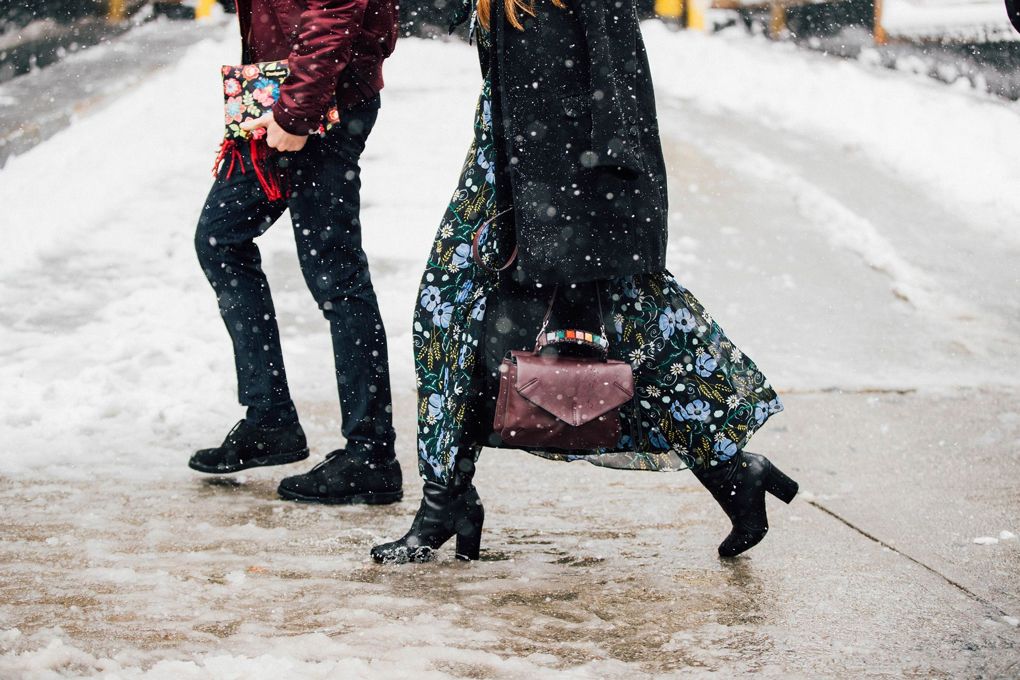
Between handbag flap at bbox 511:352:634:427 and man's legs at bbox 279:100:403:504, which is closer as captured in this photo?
handbag flap at bbox 511:352:634:427

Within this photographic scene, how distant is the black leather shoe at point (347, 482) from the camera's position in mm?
3670

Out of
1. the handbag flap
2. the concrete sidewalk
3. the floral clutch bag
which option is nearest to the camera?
the concrete sidewalk

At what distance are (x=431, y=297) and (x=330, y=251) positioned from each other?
684 mm

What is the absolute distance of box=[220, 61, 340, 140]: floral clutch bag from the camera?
357cm

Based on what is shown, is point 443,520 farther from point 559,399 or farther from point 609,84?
point 609,84

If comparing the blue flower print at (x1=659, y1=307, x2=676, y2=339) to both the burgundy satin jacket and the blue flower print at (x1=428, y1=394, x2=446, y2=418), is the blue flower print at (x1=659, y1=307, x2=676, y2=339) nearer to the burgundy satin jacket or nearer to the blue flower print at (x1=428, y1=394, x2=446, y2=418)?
the blue flower print at (x1=428, y1=394, x2=446, y2=418)

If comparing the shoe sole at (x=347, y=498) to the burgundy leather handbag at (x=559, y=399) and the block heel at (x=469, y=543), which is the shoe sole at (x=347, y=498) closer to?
the block heel at (x=469, y=543)

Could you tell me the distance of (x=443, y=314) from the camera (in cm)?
304

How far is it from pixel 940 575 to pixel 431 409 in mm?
1326

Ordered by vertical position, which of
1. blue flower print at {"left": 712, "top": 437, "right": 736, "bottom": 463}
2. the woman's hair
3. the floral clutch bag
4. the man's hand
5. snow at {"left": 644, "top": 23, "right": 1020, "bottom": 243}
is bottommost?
snow at {"left": 644, "top": 23, "right": 1020, "bottom": 243}

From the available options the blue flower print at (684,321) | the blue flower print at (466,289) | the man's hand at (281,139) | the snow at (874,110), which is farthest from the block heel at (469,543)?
the snow at (874,110)

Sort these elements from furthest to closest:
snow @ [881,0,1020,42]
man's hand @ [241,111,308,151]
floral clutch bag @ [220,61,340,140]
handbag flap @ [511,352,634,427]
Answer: snow @ [881,0,1020,42] → floral clutch bag @ [220,61,340,140] → man's hand @ [241,111,308,151] → handbag flap @ [511,352,634,427]

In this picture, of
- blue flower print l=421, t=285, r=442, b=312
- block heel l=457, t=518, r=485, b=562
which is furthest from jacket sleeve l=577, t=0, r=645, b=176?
block heel l=457, t=518, r=485, b=562

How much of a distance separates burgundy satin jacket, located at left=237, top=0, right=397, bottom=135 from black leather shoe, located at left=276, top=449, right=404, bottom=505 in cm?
97
